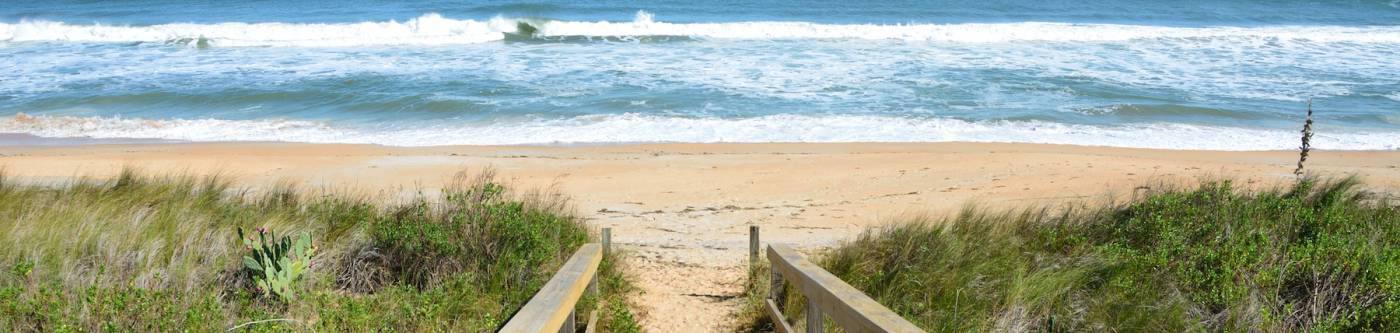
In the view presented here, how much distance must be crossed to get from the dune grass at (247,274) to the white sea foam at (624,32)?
24629 mm

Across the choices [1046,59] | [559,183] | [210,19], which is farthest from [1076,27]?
[210,19]

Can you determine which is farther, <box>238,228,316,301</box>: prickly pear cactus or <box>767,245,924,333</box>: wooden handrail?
<box>238,228,316,301</box>: prickly pear cactus

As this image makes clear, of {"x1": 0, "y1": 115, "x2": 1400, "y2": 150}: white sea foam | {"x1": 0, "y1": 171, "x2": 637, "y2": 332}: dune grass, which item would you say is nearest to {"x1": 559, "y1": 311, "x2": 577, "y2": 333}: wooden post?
{"x1": 0, "y1": 171, "x2": 637, "y2": 332}: dune grass

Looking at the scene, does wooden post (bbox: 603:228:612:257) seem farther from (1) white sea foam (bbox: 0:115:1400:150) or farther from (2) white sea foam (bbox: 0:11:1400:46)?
(2) white sea foam (bbox: 0:11:1400:46)

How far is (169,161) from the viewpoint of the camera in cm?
1272

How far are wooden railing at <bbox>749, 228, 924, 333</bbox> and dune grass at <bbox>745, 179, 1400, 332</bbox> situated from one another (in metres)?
0.21

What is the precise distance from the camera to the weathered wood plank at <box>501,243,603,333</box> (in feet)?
10.9

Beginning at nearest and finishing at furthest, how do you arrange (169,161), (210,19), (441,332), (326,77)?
(441,332), (169,161), (326,77), (210,19)

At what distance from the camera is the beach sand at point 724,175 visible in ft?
27.2

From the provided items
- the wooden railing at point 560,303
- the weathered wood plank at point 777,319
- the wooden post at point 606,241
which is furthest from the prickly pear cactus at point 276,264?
the weathered wood plank at point 777,319

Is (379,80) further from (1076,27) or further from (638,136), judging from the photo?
(1076,27)

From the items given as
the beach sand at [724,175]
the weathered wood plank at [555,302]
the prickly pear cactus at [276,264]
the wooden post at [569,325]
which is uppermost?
the weathered wood plank at [555,302]

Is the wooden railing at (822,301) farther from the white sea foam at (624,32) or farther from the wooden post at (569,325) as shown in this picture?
the white sea foam at (624,32)

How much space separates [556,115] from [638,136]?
2.17 m
